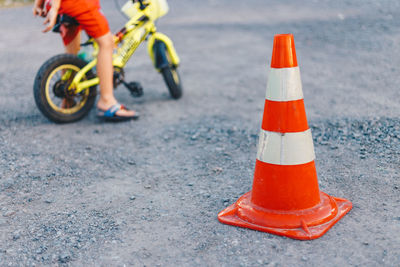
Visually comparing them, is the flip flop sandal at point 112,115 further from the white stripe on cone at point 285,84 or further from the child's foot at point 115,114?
the white stripe on cone at point 285,84

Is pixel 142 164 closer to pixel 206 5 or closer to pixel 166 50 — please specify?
pixel 166 50

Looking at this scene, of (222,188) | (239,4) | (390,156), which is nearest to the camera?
(222,188)

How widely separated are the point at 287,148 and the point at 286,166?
9cm

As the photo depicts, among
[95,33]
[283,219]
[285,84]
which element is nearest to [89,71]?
[95,33]

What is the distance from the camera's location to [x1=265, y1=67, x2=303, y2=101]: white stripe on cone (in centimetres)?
226

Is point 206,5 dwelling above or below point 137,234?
above

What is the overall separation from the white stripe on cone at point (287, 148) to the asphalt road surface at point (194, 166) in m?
0.38

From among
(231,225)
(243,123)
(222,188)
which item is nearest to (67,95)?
(243,123)

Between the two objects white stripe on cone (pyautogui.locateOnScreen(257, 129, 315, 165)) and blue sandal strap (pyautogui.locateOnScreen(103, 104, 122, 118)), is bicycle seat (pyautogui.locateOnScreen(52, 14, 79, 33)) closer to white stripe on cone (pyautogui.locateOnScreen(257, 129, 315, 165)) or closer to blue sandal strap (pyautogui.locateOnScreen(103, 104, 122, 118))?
blue sandal strap (pyautogui.locateOnScreen(103, 104, 122, 118))

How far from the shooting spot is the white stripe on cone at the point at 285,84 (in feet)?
7.42

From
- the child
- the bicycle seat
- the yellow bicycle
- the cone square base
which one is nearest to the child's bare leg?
the child

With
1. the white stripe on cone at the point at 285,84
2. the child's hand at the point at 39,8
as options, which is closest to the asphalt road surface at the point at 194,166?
the white stripe on cone at the point at 285,84

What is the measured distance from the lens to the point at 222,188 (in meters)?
2.79

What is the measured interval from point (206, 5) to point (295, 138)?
10.6 meters
